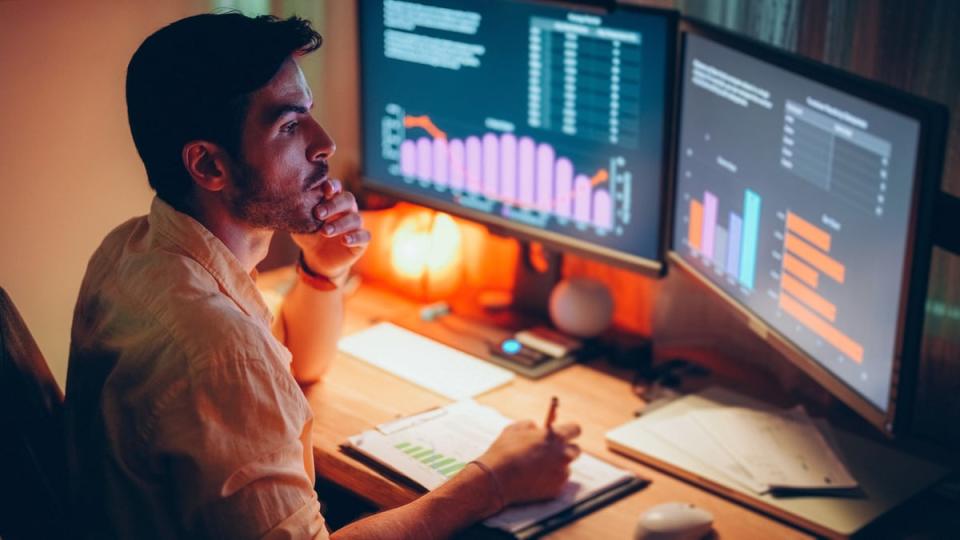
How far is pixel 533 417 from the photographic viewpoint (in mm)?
1918

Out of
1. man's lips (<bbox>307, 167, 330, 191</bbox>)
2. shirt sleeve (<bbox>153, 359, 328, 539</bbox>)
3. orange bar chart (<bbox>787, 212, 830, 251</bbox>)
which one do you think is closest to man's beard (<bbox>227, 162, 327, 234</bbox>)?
man's lips (<bbox>307, 167, 330, 191</bbox>)

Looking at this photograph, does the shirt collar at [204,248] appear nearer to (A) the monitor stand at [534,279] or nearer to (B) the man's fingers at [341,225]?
(B) the man's fingers at [341,225]

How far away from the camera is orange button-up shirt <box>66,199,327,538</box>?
137 centimetres

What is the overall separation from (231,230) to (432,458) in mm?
438

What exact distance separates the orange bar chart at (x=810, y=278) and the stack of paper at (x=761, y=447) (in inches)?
7.4

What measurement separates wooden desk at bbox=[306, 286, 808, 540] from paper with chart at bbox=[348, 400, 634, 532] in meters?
0.03

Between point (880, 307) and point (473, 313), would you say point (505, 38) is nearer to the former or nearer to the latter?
point (473, 313)

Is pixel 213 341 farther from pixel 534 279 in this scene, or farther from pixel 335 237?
pixel 534 279

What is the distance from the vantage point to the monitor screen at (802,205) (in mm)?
1466

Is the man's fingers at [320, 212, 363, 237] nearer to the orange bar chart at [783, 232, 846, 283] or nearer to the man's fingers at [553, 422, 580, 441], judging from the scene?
the man's fingers at [553, 422, 580, 441]

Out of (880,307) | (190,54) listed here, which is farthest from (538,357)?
(190,54)

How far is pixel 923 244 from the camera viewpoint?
141 cm

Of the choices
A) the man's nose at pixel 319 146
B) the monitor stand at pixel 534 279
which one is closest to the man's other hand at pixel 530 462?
the man's nose at pixel 319 146

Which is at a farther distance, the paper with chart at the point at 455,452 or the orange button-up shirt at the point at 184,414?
the paper with chart at the point at 455,452
